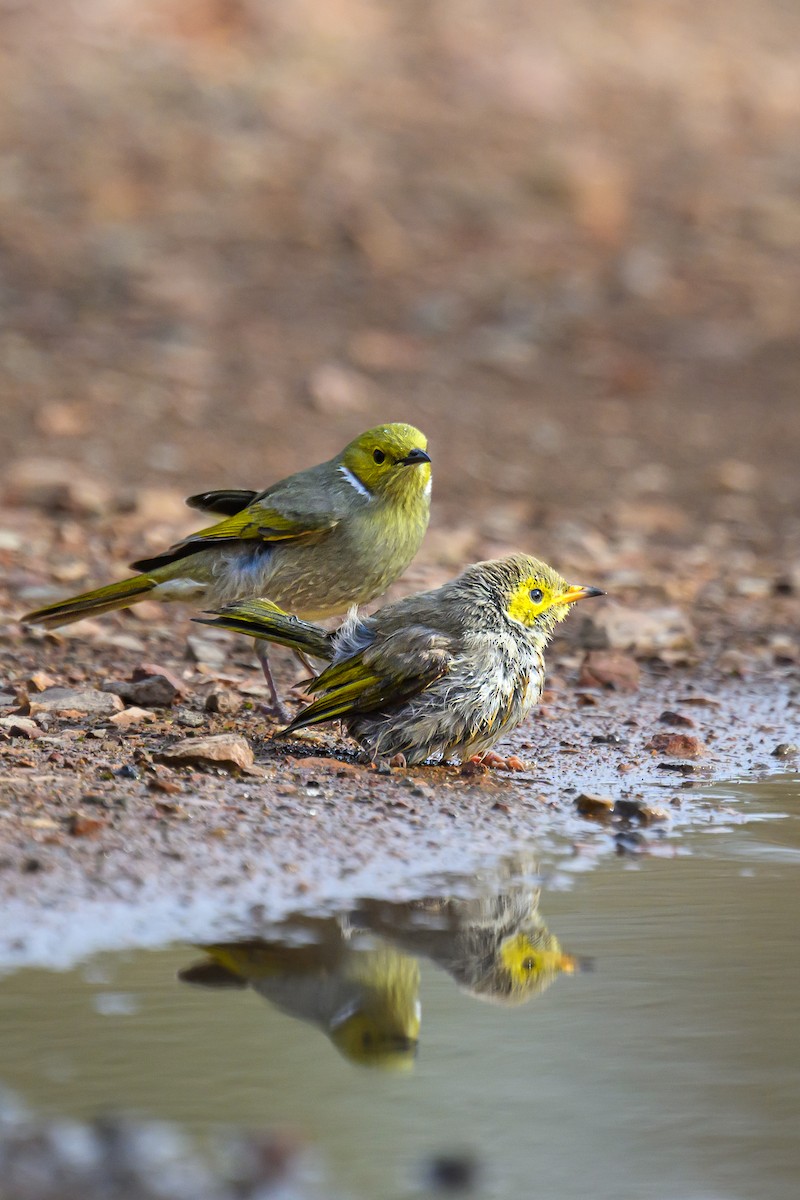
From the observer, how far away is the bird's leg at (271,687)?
22.6ft

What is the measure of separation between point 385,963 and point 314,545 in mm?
2974

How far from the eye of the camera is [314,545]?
23.5 ft

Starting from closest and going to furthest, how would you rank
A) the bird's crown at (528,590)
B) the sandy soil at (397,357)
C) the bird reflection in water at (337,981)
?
the bird reflection in water at (337,981)
the sandy soil at (397,357)
the bird's crown at (528,590)

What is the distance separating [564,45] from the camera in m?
19.3

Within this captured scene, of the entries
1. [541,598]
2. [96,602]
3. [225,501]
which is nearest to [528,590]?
[541,598]

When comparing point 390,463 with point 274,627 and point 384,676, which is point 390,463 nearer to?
point 274,627

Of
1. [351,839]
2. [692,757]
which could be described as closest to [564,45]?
[692,757]

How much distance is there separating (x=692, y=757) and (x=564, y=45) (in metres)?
14.3

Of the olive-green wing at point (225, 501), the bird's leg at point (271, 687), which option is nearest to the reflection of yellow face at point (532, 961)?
the bird's leg at point (271, 687)

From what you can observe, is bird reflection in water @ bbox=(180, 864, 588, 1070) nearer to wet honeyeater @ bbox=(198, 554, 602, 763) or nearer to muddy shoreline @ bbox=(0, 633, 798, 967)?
muddy shoreline @ bbox=(0, 633, 798, 967)

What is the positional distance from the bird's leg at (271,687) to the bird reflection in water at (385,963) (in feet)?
6.70

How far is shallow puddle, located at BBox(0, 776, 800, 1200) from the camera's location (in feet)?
11.4

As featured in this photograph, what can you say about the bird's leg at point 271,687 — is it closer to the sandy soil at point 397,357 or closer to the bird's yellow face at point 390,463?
the sandy soil at point 397,357

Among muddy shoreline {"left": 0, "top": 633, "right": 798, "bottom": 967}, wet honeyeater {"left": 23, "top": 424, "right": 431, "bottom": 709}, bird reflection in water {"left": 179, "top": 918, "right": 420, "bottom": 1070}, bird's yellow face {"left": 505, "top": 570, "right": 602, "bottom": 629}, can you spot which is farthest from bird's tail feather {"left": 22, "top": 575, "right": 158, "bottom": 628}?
bird reflection in water {"left": 179, "top": 918, "right": 420, "bottom": 1070}
